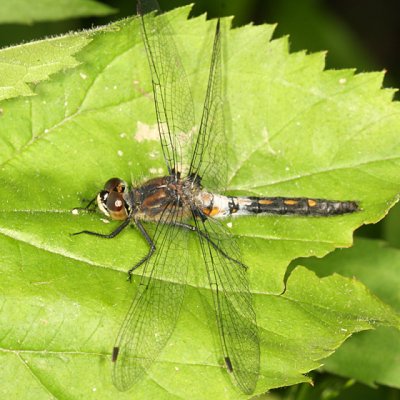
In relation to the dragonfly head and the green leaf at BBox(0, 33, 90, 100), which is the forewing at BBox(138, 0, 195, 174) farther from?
the green leaf at BBox(0, 33, 90, 100)

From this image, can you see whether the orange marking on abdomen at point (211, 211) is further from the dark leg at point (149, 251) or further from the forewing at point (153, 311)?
the dark leg at point (149, 251)

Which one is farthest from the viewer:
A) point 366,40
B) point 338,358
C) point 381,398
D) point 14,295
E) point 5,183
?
point 366,40

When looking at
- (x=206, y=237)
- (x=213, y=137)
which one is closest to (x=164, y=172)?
(x=213, y=137)

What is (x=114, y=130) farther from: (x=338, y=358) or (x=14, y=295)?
(x=338, y=358)

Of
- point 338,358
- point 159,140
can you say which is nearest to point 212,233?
point 159,140

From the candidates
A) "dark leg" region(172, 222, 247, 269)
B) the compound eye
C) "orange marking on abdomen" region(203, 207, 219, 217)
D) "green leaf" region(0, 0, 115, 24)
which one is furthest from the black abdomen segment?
"green leaf" region(0, 0, 115, 24)

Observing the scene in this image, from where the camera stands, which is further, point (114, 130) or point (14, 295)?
point (114, 130)
